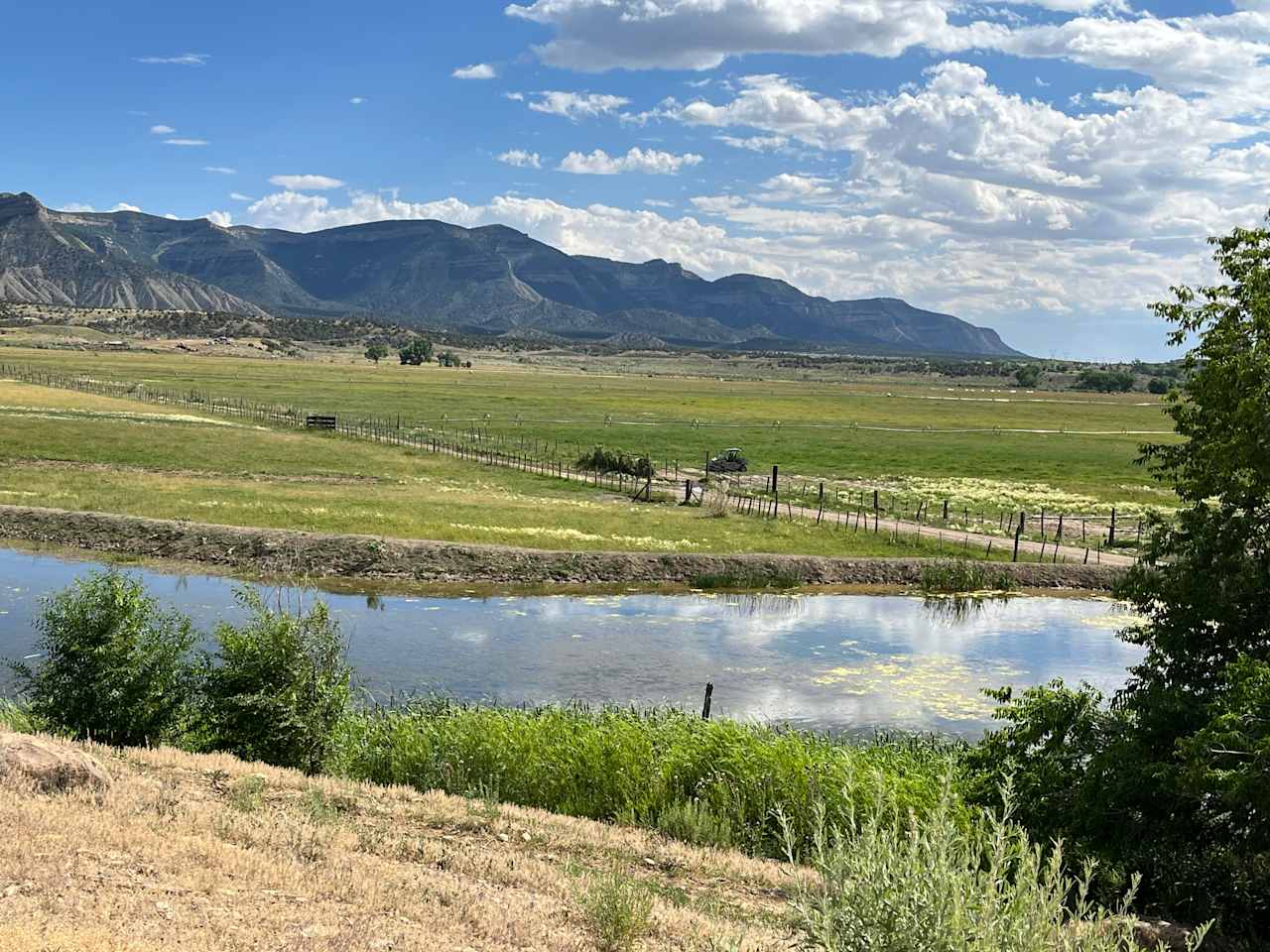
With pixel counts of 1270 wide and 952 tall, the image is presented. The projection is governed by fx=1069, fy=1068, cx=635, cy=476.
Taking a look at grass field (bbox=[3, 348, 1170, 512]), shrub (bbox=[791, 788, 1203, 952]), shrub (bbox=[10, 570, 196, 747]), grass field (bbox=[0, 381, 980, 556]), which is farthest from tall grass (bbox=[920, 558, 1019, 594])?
shrub (bbox=[791, 788, 1203, 952])

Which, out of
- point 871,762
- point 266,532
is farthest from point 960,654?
point 266,532

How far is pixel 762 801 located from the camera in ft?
53.0

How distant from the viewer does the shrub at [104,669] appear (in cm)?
1739

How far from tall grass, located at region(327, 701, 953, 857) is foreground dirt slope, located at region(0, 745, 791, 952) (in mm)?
1567

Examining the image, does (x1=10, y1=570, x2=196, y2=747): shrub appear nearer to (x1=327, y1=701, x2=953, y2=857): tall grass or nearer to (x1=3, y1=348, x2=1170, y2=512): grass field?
(x1=327, y1=701, x2=953, y2=857): tall grass

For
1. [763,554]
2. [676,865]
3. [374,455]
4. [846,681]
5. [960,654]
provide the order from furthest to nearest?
[374,455] → [763,554] → [960,654] → [846,681] → [676,865]

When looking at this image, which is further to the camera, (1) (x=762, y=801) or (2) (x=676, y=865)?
(1) (x=762, y=801)

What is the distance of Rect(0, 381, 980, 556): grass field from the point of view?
4538 centimetres

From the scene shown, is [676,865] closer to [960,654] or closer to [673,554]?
[960,654]

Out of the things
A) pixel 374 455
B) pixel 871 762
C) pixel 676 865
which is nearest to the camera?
pixel 676 865

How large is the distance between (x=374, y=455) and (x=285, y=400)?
4336 cm

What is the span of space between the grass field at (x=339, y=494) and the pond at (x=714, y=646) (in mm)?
6293

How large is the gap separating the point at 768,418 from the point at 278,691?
10700 cm

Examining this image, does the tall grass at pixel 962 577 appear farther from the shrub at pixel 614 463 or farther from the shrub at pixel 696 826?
the shrub at pixel 696 826
